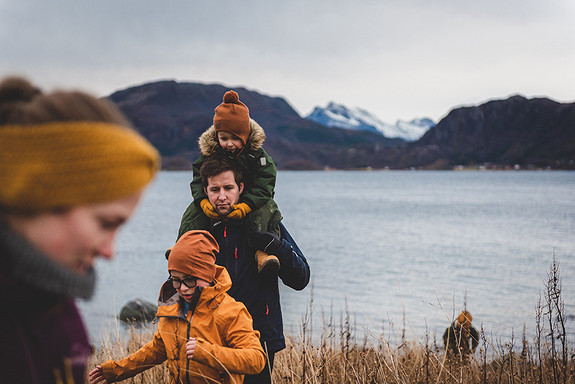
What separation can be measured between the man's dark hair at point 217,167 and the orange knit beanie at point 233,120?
0.22 meters

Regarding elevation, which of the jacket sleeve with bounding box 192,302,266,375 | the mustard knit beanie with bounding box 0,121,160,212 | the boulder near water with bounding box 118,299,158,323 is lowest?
the boulder near water with bounding box 118,299,158,323

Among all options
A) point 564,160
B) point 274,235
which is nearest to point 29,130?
point 274,235

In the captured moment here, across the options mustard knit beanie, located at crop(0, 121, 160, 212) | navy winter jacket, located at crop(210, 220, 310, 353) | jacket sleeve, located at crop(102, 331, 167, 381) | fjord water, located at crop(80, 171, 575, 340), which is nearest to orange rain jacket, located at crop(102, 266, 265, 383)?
jacket sleeve, located at crop(102, 331, 167, 381)

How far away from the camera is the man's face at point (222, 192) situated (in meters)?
3.26

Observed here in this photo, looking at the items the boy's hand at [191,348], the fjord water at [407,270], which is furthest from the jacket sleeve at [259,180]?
the fjord water at [407,270]

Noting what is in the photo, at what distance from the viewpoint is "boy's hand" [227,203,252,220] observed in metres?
3.26

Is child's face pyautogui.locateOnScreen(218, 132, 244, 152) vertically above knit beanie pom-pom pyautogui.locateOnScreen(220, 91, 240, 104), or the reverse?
knit beanie pom-pom pyautogui.locateOnScreen(220, 91, 240, 104)

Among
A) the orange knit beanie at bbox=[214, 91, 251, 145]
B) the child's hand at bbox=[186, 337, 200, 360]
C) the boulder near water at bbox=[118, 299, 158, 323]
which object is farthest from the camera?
the boulder near water at bbox=[118, 299, 158, 323]

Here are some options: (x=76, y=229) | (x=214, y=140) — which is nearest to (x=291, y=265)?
(x=214, y=140)

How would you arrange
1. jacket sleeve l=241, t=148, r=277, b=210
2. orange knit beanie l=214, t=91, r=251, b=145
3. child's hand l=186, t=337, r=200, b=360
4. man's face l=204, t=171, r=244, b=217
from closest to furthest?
1. child's hand l=186, t=337, r=200, b=360
2. man's face l=204, t=171, r=244, b=217
3. jacket sleeve l=241, t=148, r=277, b=210
4. orange knit beanie l=214, t=91, r=251, b=145

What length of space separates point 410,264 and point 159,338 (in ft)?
74.8

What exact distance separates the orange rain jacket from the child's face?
1124mm

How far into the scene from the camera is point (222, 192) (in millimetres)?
3258

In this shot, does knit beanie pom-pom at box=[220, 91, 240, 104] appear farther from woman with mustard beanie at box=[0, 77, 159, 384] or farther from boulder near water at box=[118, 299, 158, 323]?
boulder near water at box=[118, 299, 158, 323]
